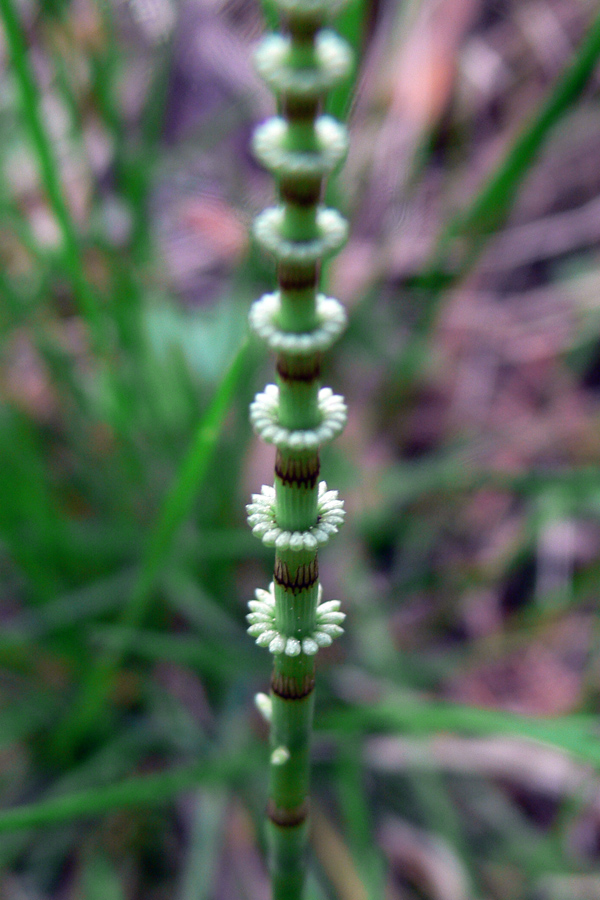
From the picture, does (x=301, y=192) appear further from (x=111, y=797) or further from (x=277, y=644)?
(x=111, y=797)

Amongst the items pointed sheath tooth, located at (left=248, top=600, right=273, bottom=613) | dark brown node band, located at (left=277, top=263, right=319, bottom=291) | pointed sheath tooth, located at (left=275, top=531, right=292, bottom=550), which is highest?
dark brown node band, located at (left=277, top=263, right=319, bottom=291)

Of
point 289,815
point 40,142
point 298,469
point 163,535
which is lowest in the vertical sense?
point 289,815

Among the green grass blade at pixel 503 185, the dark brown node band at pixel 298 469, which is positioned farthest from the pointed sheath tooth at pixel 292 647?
the green grass blade at pixel 503 185

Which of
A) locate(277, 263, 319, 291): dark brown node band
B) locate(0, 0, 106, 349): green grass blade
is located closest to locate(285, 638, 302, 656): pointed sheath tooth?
locate(277, 263, 319, 291): dark brown node band

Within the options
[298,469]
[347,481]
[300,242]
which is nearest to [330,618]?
[298,469]

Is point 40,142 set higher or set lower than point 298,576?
higher

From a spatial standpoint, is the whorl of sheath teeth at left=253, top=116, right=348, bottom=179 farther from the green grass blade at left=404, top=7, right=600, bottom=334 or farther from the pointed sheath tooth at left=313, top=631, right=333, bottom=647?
the green grass blade at left=404, top=7, right=600, bottom=334

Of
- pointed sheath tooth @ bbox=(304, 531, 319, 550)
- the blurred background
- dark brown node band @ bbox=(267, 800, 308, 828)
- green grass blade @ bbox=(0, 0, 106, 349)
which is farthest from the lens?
the blurred background

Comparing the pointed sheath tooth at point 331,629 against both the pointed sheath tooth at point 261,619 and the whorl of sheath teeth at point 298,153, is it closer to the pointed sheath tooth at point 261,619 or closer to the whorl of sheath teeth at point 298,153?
the pointed sheath tooth at point 261,619

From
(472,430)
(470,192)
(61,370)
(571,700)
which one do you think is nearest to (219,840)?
(571,700)
